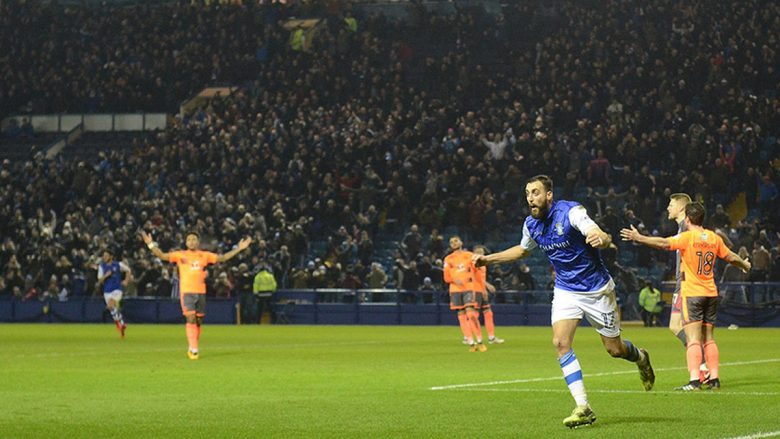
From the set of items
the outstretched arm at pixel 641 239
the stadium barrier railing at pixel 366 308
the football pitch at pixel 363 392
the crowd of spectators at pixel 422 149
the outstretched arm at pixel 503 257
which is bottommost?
the football pitch at pixel 363 392

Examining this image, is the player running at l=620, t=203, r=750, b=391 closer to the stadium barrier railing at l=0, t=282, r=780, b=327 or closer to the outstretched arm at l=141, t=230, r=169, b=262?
the outstretched arm at l=141, t=230, r=169, b=262

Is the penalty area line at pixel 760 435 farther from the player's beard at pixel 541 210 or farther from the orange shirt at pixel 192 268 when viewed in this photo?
the orange shirt at pixel 192 268

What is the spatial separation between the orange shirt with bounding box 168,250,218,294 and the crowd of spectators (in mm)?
17201

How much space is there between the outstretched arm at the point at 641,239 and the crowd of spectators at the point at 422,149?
24.1 m

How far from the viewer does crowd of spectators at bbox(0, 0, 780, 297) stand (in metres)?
43.6

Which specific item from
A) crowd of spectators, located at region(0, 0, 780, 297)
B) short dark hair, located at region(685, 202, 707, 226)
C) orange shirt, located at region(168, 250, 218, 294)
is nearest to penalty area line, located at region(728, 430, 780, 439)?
short dark hair, located at region(685, 202, 707, 226)

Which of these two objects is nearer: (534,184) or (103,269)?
(534,184)

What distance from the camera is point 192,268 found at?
2650 cm

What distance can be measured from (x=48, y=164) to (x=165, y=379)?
36.5 meters

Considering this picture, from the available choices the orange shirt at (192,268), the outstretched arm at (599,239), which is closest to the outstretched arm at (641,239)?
the outstretched arm at (599,239)

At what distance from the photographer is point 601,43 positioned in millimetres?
49062

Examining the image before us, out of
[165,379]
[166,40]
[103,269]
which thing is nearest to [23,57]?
[166,40]

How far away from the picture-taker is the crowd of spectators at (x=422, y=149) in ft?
143

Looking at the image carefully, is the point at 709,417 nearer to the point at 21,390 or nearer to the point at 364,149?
the point at 21,390
